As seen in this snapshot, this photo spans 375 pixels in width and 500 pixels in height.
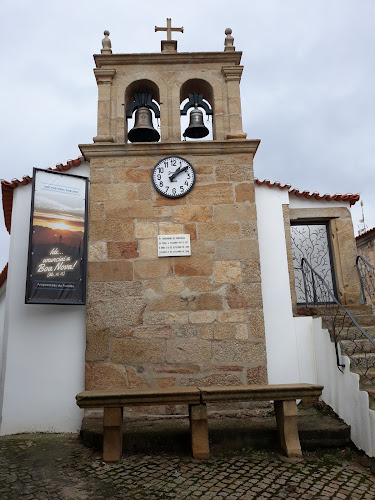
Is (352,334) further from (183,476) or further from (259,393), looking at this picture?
(183,476)

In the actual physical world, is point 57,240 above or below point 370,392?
above

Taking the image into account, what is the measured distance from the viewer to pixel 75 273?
5.11 metres

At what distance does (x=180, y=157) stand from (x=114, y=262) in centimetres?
162

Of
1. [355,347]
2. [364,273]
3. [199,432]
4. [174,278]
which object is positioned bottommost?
[199,432]

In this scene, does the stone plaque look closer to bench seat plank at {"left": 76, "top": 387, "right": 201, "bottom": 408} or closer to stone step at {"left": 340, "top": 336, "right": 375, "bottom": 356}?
bench seat plank at {"left": 76, "top": 387, "right": 201, "bottom": 408}

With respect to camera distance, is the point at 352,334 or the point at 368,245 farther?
the point at 368,245

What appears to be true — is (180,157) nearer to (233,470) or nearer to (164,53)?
(164,53)

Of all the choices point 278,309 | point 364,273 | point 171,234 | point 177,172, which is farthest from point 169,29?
point 364,273

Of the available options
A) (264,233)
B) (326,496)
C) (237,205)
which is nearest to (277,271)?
(264,233)

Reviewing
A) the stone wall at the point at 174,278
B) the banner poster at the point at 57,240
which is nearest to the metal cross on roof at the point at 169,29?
the stone wall at the point at 174,278

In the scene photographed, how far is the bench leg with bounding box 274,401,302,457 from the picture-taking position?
12.5 ft

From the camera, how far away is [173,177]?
5.42 metres

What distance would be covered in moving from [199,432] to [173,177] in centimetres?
306

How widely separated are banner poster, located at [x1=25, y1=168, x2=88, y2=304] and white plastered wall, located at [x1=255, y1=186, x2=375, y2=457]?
234cm
